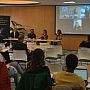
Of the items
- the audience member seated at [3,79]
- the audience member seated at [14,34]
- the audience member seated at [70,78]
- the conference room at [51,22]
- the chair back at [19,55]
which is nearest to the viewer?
the audience member seated at [70,78]

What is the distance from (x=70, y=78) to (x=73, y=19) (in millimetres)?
13115

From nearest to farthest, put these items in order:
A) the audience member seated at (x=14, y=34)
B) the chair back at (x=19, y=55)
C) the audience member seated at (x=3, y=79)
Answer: the audience member seated at (x=3, y=79), the chair back at (x=19, y=55), the audience member seated at (x=14, y=34)

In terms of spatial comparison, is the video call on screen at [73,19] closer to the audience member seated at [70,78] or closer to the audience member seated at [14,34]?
the audience member seated at [14,34]

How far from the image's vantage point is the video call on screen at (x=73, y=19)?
16219 millimetres

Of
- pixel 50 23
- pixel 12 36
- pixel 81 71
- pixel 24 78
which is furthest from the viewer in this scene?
pixel 50 23

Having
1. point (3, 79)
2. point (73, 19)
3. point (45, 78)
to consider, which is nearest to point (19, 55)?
point (3, 79)

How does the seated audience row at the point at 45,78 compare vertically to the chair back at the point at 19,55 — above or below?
above

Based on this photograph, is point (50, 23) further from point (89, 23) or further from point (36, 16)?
point (89, 23)

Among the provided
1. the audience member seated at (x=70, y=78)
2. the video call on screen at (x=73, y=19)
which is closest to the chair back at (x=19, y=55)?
the audience member seated at (x=70, y=78)

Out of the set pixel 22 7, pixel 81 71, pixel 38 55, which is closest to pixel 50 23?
pixel 22 7

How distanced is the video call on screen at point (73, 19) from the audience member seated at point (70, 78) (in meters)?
12.6

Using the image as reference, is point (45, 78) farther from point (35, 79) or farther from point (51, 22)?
point (51, 22)

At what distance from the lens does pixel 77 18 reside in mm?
16453

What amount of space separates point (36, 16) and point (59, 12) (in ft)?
4.84
